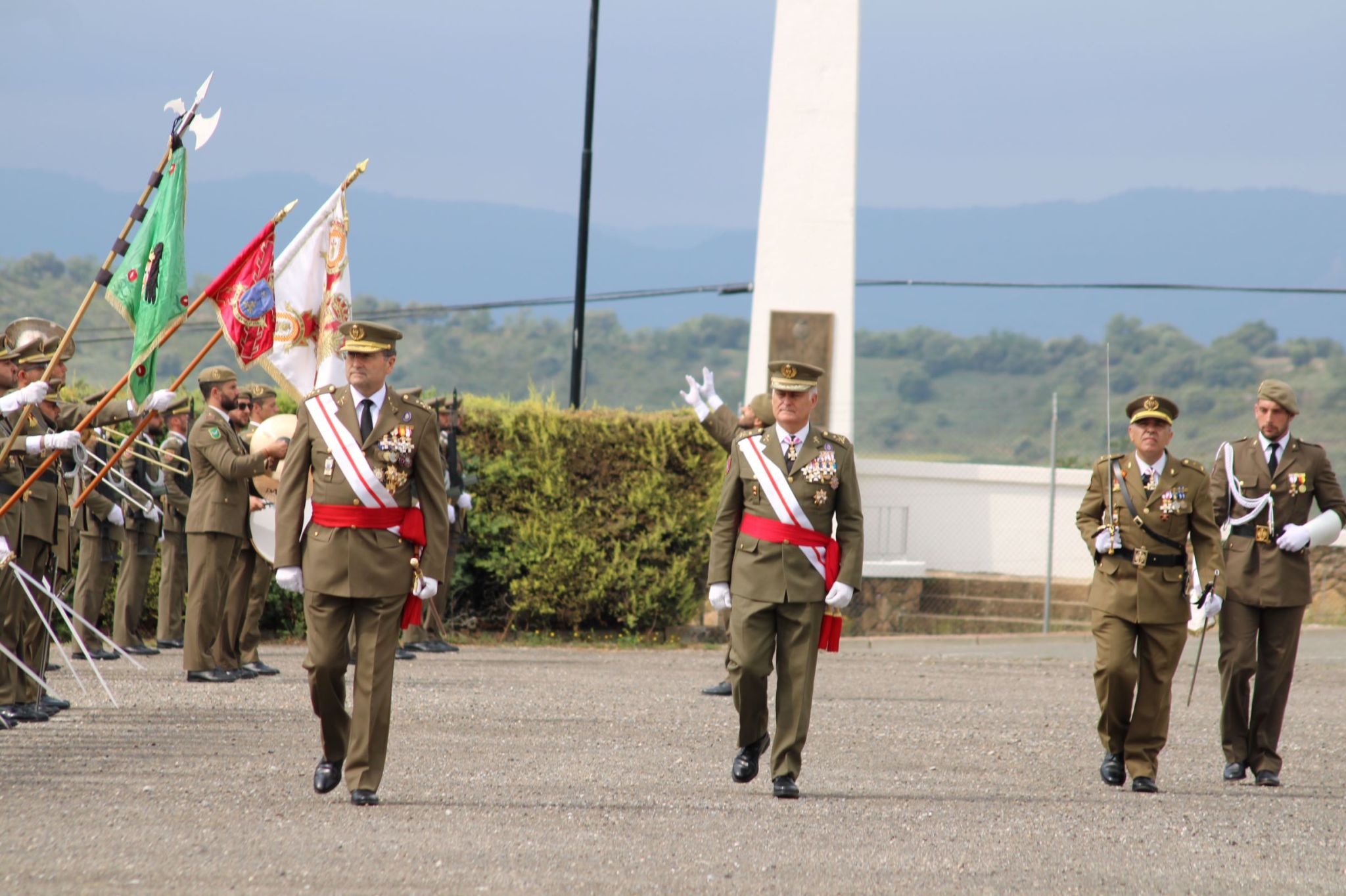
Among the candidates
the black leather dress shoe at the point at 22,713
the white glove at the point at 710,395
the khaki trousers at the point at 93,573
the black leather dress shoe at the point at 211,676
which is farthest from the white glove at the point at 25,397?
the khaki trousers at the point at 93,573

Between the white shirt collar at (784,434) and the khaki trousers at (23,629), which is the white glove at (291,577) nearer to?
the khaki trousers at (23,629)

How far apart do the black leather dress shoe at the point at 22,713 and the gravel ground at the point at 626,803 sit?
6cm

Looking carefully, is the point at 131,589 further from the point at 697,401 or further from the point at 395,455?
the point at 395,455

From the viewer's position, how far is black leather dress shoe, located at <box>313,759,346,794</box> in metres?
7.12

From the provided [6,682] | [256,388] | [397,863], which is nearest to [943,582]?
[256,388]

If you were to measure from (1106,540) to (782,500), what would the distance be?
66.4 inches

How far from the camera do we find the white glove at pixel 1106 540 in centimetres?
819

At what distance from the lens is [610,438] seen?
52.9 ft

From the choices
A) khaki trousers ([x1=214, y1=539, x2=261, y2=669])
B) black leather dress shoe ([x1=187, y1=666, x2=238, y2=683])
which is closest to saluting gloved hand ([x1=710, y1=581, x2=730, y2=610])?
black leather dress shoe ([x1=187, y1=666, x2=238, y2=683])

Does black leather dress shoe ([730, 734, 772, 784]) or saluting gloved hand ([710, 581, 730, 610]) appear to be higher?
saluting gloved hand ([710, 581, 730, 610])

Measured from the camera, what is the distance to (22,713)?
8992 mm

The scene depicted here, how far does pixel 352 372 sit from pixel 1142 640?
391cm

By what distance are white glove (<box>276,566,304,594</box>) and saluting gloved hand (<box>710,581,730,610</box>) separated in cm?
177

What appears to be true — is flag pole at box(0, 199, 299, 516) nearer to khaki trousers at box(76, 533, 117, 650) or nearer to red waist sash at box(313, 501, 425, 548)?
red waist sash at box(313, 501, 425, 548)
